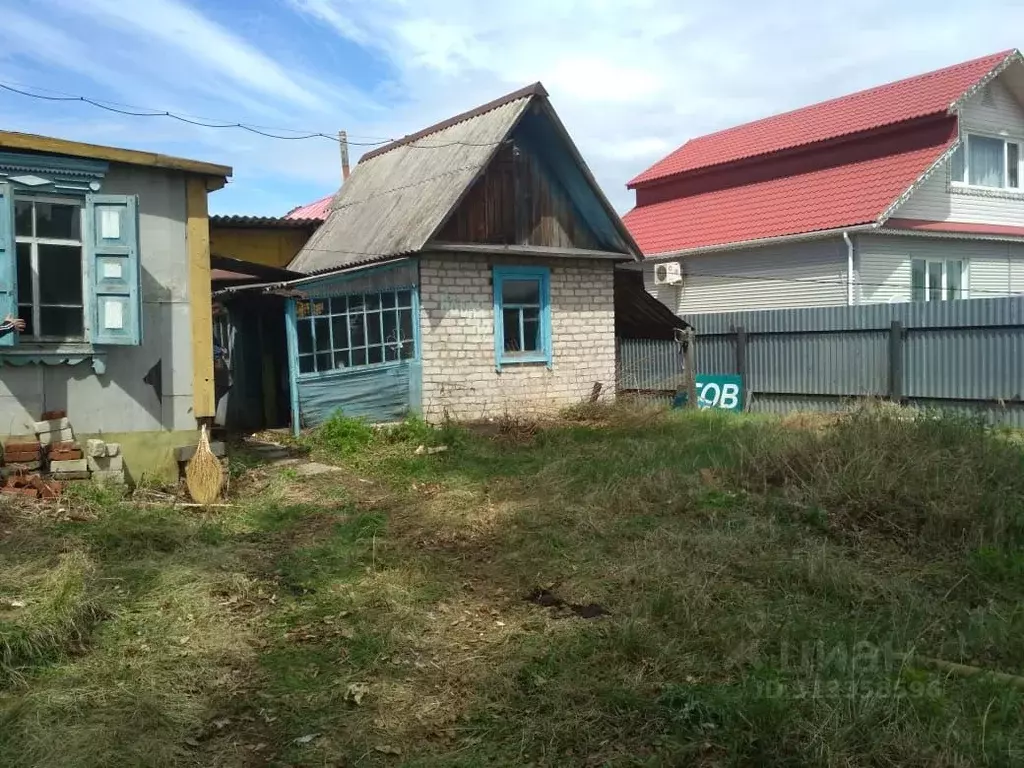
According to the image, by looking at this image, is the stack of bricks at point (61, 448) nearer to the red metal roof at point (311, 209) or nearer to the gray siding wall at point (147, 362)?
the gray siding wall at point (147, 362)

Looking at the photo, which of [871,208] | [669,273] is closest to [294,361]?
[669,273]

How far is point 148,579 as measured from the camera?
17.9ft

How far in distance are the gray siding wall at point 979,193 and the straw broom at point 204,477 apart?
14420 mm

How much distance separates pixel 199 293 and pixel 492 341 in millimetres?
4623

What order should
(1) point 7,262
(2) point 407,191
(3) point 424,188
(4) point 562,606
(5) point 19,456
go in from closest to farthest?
(4) point 562,606
(1) point 7,262
(5) point 19,456
(3) point 424,188
(2) point 407,191

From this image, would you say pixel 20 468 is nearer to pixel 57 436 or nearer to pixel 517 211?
pixel 57 436

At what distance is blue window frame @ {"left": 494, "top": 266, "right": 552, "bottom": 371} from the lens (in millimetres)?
12172

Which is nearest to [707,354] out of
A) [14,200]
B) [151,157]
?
[151,157]

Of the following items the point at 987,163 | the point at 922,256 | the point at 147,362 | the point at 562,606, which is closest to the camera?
the point at 562,606

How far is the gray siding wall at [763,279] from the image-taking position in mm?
17406

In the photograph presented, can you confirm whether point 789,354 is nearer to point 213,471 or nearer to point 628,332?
point 628,332

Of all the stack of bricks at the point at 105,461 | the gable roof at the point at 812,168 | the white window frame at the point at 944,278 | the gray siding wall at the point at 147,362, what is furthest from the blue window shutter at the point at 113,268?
the white window frame at the point at 944,278

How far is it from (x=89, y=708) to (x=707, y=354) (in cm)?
1289

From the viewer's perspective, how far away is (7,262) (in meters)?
7.35
